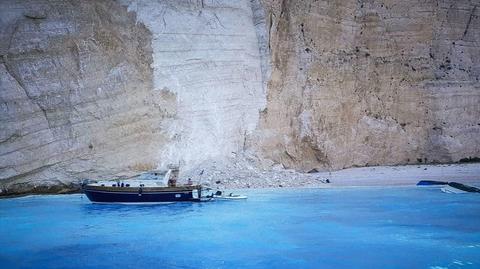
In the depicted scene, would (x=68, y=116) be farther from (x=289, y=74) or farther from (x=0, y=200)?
(x=289, y=74)

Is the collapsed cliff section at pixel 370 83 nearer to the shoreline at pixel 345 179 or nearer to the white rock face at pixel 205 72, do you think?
the white rock face at pixel 205 72

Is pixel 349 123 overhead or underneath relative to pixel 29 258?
overhead

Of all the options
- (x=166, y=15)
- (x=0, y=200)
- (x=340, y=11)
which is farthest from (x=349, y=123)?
(x=0, y=200)

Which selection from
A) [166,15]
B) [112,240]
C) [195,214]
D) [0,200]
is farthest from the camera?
[166,15]

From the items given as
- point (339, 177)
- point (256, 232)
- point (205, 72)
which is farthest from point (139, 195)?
point (339, 177)

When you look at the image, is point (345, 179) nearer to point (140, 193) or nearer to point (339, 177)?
point (339, 177)

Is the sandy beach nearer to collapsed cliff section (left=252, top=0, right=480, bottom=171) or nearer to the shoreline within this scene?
the shoreline

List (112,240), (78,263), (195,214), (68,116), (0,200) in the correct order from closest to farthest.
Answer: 1. (78,263)
2. (112,240)
3. (195,214)
4. (0,200)
5. (68,116)

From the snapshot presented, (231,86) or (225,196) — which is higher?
(231,86)
